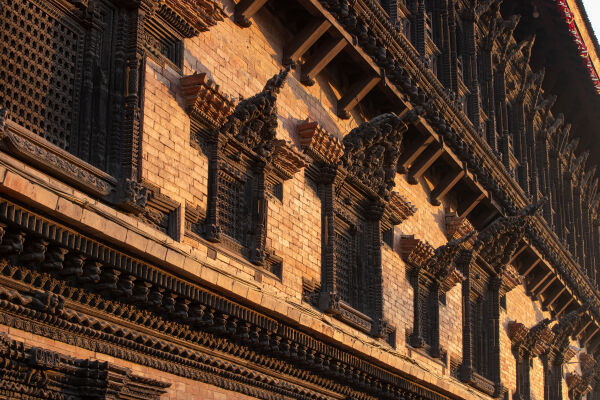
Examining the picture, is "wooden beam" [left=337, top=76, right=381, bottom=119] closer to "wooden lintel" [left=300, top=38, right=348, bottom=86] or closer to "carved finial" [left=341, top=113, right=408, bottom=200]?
"carved finial" [left=341, top=113, right=408, bottom=200]

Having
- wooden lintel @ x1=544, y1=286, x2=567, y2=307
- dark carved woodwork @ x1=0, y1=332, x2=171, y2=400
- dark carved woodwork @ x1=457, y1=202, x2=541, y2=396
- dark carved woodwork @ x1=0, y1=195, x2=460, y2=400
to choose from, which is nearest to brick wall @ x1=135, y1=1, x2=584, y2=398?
dark carved woodwork @ x1=0, y1=195, x2=460, y2=400

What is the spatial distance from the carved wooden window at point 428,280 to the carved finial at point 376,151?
60.8 inches

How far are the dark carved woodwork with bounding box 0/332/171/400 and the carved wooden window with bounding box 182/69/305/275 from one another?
254cm

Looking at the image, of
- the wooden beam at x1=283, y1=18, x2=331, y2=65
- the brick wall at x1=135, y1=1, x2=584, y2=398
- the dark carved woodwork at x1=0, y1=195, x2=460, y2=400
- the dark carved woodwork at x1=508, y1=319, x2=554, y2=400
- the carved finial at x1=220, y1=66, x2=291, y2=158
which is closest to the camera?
the dark carved woodwork at x1=0, y1=195, x2=460, y2=400

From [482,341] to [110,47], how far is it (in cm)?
1321

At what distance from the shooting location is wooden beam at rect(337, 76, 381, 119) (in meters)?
17.3

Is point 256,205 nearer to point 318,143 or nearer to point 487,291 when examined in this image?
point 318,143

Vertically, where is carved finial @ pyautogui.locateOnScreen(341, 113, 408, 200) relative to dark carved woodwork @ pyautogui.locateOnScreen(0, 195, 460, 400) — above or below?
above

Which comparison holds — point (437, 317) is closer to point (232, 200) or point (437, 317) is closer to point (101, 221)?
point (232, 200)

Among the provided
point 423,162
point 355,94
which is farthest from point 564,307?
point 355,94

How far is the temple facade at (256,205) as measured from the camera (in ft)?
34.3

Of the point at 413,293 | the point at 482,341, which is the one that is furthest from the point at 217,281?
the point at 482,341

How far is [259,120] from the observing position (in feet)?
46.4

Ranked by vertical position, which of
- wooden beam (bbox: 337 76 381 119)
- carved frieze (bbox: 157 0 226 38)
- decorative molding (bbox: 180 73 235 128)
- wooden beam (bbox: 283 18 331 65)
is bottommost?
decorative molding (bbox: 180 73 235 128)
